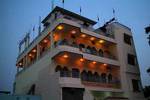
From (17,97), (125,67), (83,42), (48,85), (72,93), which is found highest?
(83,42)

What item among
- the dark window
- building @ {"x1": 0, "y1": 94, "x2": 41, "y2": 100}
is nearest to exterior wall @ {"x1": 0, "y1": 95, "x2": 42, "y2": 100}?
building @ {"x1": 0, "y1": 94, "x2": 41, "y2": 100}

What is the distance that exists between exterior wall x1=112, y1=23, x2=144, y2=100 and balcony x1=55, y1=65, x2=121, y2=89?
149 centimetres

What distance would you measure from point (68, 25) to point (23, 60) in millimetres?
15891

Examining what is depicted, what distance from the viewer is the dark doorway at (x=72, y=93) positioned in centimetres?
2169

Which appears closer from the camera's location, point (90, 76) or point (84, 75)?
point (84, 75)

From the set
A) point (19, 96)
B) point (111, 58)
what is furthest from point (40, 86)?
point (111, 58)

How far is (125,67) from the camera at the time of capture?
31.9 metres

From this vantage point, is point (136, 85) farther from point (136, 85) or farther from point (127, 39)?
point (127, 39)

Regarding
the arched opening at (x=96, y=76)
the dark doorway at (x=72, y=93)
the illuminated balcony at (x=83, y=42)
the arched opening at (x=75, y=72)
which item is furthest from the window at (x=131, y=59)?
the dark doorway at (x=72, y=93)

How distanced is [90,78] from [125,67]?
6866 millimetres

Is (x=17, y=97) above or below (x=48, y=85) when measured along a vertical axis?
below

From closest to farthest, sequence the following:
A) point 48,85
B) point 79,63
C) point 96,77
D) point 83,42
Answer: point 48,85 < point 79,63 < point 96,77 < point 83,42

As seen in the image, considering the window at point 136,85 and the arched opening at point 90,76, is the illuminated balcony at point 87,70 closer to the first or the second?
the arched opening at point 90,76

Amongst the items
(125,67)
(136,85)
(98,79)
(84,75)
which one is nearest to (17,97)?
(84,75)
